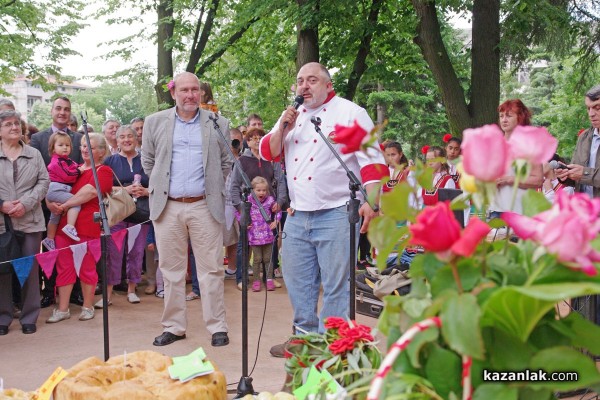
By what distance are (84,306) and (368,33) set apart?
7033 mm

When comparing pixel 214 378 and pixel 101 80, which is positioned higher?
pixel 101 80

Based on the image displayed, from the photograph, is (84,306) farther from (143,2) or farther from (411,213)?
(143,2)

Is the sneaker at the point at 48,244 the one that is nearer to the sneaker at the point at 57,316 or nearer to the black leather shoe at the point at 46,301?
the sneaker at the point at 57,316

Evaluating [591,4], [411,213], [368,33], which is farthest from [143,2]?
[411,213]

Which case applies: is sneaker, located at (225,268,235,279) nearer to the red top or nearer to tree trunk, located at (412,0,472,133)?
the red top

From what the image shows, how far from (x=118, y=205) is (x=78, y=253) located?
630 millimetres

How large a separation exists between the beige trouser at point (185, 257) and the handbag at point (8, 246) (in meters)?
1.38

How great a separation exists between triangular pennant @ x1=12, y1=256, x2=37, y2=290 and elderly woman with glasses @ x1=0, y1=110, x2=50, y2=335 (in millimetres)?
174

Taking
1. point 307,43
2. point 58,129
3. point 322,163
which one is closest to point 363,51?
point 307,43

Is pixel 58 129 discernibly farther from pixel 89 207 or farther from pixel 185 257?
pixel 185 257

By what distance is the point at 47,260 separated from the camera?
6195 millimetres

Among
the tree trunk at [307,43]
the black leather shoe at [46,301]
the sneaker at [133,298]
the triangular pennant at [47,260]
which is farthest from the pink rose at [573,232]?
the tree trunk at [307,43]

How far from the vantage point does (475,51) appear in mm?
9352

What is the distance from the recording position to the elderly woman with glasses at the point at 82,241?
6410mm
